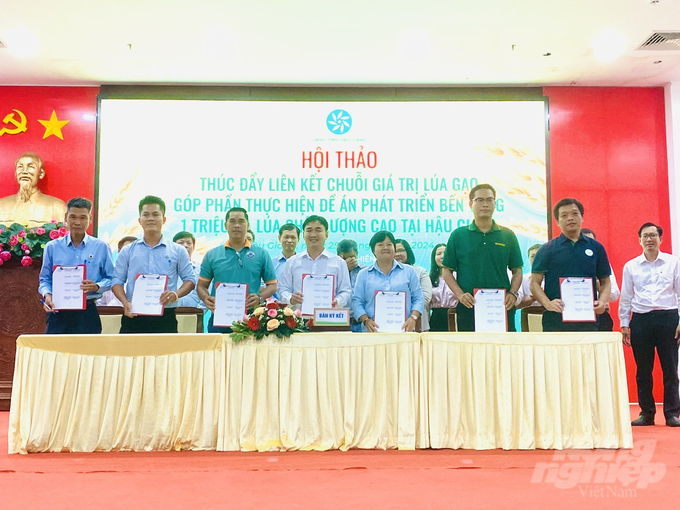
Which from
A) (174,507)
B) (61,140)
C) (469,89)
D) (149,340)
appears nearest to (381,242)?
(149,340)

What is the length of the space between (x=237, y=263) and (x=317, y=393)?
1.12 metres

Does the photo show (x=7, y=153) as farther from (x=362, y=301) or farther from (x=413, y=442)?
(x=413, y=442)

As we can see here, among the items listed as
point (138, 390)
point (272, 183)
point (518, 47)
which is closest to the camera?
point (138, 390)

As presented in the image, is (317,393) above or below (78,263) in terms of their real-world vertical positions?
below

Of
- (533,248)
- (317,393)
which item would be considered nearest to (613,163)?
(533,248)

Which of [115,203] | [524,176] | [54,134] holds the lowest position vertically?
[115,203]

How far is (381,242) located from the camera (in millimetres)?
4230

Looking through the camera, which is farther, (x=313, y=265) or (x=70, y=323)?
(x=313, y=265)

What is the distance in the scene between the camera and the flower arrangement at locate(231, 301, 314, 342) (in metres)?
3.63

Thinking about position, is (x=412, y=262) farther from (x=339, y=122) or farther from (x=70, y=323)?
(x=70, y=323)

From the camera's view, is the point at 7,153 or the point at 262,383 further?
the point at 7,153

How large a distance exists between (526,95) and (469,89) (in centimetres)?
Result: 61

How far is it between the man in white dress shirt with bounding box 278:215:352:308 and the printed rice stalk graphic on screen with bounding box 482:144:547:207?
2967mm

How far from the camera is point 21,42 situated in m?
5.89
